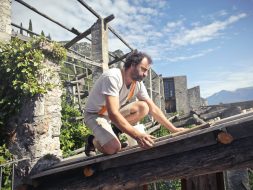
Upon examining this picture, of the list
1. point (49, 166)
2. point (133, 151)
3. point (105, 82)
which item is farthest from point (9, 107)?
point (133, 151)

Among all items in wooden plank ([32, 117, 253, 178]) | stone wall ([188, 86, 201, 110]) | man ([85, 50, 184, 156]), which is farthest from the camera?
stone wall ([188, 86, 201, 110])

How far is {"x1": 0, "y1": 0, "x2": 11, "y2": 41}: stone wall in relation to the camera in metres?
6.47

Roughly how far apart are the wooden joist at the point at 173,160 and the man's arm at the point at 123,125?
14 cm

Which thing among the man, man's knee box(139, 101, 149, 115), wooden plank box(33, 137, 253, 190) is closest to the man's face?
the man

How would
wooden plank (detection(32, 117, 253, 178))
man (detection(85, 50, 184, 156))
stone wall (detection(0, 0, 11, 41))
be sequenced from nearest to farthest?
wooden plank (detection(32, 117, 253, 178)) < man (detection(85, 50, 184, 156)) < stone wall (detection(0, 0, 11, 41))

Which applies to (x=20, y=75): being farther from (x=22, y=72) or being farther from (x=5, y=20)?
(x=5, y=20)

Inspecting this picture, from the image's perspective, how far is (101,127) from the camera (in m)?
3.47

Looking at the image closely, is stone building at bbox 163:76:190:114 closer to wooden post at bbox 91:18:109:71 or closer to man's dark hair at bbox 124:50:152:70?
wooden post at bbox 91:18:109:71

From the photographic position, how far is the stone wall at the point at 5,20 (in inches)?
255

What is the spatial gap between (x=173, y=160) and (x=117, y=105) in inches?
38.5

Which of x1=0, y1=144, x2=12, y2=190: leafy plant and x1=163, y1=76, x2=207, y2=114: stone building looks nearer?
x1=0, y1=144, x2=12, y2=190: leafy plant

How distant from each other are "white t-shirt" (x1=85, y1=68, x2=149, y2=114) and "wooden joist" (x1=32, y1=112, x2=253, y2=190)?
2.36ft

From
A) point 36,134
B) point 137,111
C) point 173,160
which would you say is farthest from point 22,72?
point 173,160

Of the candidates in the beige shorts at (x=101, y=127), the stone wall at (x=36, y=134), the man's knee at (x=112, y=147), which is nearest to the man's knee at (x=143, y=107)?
the beige shorts at (x=101, y=127)
